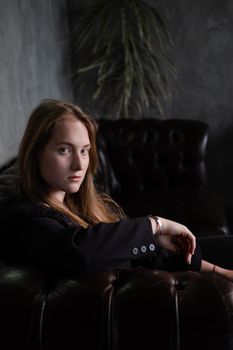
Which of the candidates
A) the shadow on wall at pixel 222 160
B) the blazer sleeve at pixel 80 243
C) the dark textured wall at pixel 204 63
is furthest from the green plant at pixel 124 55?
the blazer sleeve at pixel 80 243

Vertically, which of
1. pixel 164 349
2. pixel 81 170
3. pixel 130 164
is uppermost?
pixel 81 170

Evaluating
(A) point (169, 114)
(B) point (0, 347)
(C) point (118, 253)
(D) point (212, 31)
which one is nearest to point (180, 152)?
(A) point (169, 114)

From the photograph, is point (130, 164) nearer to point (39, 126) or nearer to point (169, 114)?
point (169, 114)

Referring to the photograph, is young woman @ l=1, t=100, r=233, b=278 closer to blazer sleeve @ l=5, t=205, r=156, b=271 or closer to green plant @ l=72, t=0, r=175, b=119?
blazer sleeve @ l=5, t=205, r=156, b=271

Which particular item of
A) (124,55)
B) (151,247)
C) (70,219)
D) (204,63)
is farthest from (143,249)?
(204,63)

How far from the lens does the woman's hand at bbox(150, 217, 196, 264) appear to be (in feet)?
4.28

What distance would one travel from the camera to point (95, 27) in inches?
146

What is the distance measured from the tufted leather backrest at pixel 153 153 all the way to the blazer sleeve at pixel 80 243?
196 cm

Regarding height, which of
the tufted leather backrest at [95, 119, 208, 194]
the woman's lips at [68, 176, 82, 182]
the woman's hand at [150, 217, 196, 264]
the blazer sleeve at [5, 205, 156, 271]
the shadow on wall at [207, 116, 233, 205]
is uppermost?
the woman's lips at [68, 176, 82, 182]

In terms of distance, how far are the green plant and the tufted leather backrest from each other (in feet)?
1.63

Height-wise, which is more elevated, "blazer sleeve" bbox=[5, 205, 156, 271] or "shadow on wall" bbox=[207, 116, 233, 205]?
"blazer sleeve" bbox=[5, 205, 156, 271]

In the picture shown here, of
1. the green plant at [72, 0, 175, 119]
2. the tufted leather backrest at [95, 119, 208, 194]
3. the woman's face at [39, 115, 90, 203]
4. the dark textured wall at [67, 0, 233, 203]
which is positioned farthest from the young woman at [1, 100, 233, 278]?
the dark textured wall at [67, 0, 233, 203]

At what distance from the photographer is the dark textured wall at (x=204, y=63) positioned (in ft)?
12.0

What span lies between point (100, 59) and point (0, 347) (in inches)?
115
